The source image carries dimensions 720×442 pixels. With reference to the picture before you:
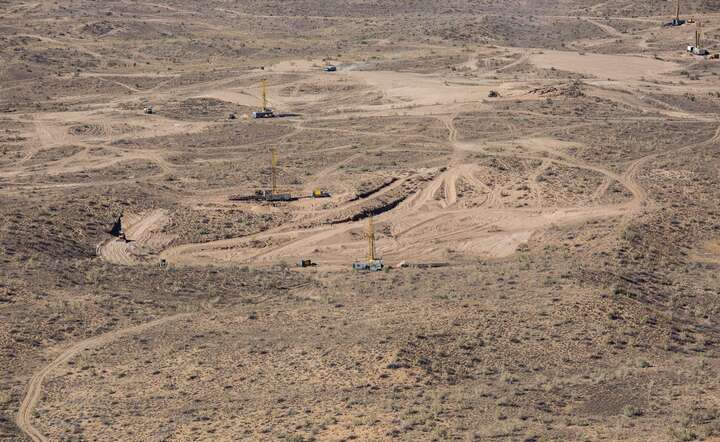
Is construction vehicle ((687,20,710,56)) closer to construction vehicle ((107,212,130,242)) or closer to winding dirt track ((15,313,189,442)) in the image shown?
construction vehicle ((107,212,130,242))

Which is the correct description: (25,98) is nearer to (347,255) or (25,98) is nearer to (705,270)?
(347,255)

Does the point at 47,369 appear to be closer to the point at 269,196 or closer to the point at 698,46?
the point at 269,196

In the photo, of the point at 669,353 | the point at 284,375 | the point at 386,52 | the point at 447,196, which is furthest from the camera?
the point at 386,52

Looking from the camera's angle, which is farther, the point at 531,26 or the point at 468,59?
the point at 531,26

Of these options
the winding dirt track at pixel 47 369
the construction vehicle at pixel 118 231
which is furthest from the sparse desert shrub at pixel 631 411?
the construction vehicle at pixel 118 231

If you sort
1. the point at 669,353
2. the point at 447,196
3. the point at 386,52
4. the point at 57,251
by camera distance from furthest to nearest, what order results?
the point at 386,52 < the point at 447,196 < the point at 57,251 < the point at 669,353

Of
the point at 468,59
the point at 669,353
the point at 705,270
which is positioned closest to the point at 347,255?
the point at 705,270
